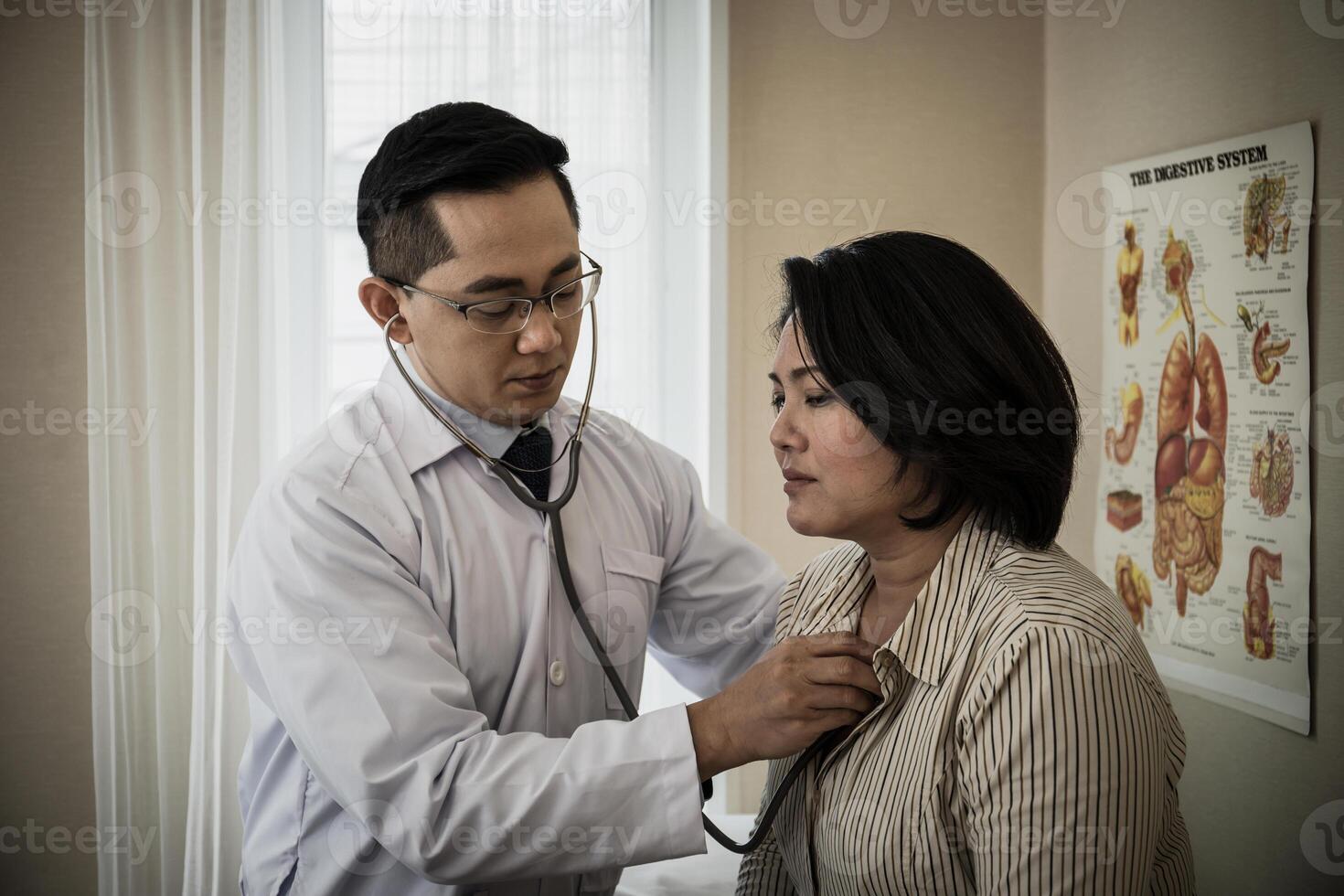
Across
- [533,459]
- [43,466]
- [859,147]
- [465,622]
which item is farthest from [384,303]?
[859,147]

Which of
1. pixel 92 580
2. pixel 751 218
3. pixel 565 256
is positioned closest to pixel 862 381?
pixel 565 256

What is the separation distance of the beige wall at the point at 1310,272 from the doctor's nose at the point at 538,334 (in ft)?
4.48

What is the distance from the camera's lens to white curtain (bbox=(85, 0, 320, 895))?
2305 mm

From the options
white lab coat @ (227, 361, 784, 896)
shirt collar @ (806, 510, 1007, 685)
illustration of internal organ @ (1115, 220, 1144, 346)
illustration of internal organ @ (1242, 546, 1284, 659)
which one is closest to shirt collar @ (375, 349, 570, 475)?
white lab coat @ (227, 361, 784, 896)

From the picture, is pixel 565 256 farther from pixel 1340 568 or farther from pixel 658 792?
pixel 1340 568

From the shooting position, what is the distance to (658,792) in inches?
47.8

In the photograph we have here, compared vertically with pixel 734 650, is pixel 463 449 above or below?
above

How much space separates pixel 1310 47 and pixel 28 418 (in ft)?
9.39

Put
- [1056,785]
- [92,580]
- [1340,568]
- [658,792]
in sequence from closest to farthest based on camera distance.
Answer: [1056,785] < [658,792] < [1340,568] < [92,580]

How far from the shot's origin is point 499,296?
1.36 meters

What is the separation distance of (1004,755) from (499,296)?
0.87m

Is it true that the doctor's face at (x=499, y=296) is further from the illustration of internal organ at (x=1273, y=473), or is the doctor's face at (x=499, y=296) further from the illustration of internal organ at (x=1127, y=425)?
the illustration of internal organ at (x=1127, y=425)

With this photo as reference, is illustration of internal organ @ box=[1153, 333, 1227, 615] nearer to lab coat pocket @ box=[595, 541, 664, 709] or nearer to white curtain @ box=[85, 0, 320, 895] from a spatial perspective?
lab coat pocket @ box=[595, 541, 664, 709]

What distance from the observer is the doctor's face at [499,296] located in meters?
1.34
